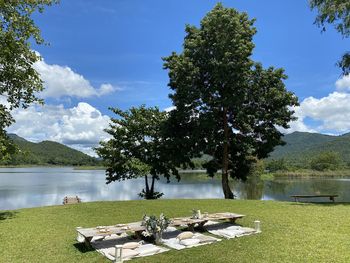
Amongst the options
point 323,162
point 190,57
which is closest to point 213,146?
point 190,57

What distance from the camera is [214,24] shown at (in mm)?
24156

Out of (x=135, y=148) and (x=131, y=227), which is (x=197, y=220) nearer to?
(x=131, y=227)

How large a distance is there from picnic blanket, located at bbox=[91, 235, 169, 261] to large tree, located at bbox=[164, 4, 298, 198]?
43.8ft

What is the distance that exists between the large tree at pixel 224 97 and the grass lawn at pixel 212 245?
649 centimetres

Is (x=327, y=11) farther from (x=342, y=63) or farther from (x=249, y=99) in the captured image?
(x=249, y=99)

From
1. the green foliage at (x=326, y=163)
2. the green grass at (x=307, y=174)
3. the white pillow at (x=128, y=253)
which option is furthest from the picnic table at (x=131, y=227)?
the green foliage at (x=326, y=163)

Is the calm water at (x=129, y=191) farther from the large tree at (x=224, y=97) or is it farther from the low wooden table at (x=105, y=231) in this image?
the low wooden table at (x=105, y=231)

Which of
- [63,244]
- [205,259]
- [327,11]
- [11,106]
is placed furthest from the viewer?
[327,11]

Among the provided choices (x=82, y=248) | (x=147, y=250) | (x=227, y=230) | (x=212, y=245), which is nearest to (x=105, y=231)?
(x=82, y=248)

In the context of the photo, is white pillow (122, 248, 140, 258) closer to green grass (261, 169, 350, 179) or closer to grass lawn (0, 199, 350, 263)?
grass lawn (0, 199, 350, 263)

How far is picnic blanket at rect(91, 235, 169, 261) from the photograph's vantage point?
9211mm

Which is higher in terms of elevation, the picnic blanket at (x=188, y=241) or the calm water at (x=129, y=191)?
the picnic blanket at (x=188, y=241)

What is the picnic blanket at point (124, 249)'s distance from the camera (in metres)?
9.21

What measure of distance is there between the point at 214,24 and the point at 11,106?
48.2ft
